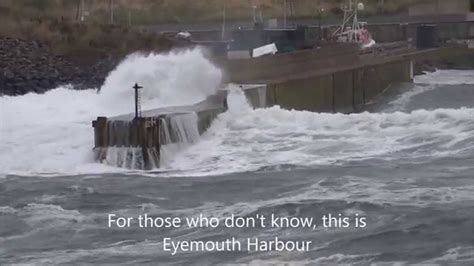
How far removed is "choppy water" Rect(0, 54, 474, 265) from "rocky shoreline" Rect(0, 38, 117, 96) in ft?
22.6

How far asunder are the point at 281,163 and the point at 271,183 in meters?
2.13

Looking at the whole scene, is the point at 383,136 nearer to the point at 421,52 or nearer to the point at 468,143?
the point at 468,143

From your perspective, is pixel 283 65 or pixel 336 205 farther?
pixel 283 65

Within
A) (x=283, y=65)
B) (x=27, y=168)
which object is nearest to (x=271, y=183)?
(x=27, y=168)

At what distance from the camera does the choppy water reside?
46.2ft

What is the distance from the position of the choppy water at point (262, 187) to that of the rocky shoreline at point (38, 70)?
6.89m

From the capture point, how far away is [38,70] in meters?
37.2

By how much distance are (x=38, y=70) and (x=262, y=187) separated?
20425 mm

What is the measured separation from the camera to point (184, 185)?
18844 mm

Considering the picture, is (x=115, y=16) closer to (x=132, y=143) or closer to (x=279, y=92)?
(x=279, y=92)

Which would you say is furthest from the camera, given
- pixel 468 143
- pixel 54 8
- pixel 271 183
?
pixel 54 8

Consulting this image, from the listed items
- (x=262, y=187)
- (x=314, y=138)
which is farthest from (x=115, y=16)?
(x=262, y=187)

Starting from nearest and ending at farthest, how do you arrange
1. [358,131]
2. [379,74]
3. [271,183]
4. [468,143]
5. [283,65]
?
[271,183] → [468,143] → [358,131] → [283,65] → [379,74]

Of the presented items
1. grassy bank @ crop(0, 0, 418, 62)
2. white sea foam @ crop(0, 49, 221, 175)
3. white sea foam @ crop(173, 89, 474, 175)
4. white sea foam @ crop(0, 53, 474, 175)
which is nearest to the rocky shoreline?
grassy bank @ crop(0, 0, 418, 62)
